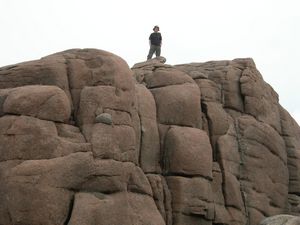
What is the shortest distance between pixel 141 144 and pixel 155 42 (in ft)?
39.8

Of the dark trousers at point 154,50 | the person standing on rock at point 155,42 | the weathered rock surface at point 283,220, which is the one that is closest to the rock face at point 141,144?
the dark trousers at point 154,50

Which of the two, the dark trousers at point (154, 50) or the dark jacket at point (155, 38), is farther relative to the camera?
the dark trousers at point (154, 50)

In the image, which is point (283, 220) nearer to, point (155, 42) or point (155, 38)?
point (155, 42)

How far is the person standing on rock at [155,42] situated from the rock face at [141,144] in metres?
2.05

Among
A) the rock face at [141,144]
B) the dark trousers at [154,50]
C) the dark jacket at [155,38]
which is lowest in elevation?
the rock face at [141,144]

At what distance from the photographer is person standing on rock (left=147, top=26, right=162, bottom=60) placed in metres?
47.7

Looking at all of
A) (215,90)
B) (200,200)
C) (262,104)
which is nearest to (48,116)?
(200,200)

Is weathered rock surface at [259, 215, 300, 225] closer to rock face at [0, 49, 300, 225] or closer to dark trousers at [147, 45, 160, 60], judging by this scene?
rock face at [0, 49, 300, 225]

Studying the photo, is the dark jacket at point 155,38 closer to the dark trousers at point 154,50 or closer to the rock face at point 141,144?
the dark trousers at point 154,50

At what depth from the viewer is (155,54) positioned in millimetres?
48562

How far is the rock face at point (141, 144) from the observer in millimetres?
31547

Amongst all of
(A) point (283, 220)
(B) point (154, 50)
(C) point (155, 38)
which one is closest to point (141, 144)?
(A) point (283, 220)

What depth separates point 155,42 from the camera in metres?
47.8

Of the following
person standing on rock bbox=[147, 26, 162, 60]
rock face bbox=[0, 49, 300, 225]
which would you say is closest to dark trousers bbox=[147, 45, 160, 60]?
person standing on rock bbox=[147, 26, 162, 60]
